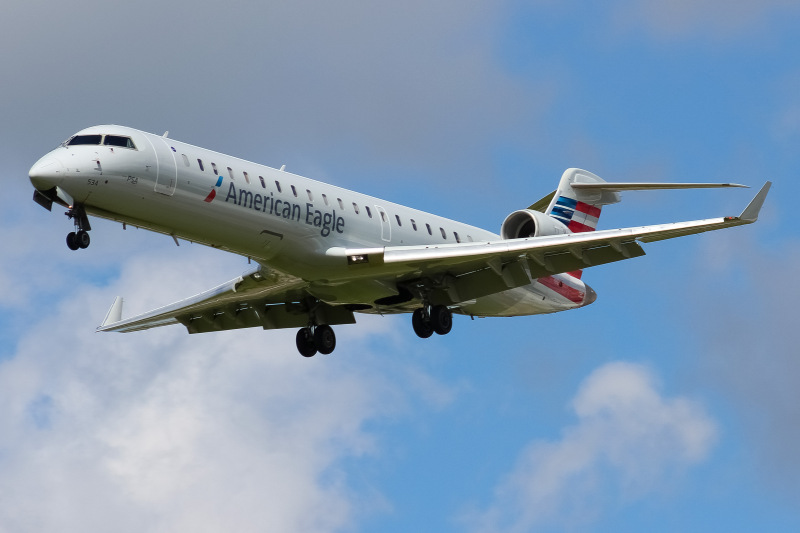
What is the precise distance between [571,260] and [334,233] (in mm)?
5187

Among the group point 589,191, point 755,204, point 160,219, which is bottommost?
point 160,219

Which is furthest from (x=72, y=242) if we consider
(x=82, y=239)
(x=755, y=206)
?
(x=755, y=206)

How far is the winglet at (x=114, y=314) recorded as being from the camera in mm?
39719

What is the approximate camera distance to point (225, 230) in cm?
3077

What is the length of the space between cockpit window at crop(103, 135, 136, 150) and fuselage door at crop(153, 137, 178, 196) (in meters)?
0.52

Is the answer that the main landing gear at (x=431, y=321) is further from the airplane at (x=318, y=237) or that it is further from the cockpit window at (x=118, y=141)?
the cockpit window at (x=118, y=141)

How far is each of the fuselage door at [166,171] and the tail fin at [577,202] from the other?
11751 mm

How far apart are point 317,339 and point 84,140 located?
9.00 meters

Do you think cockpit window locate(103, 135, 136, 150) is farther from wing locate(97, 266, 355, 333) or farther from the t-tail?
the t-tail

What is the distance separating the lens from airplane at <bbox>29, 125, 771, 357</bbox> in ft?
97.0

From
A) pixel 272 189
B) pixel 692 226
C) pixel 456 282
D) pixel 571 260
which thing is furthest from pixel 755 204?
pixel 272 189

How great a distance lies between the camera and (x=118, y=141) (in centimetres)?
2977

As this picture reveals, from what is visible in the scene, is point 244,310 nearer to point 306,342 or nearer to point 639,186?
point 306,342

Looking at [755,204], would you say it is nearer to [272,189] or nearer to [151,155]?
[272,189]
